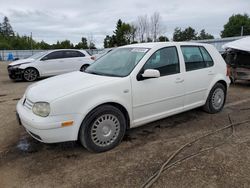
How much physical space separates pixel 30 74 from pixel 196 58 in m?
8.38

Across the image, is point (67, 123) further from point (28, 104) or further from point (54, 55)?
point (54, 55)

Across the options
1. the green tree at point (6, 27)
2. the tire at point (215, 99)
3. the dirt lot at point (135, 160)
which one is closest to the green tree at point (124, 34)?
the tire at point (215, 99)

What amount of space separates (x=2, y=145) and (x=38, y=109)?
124 centimetres

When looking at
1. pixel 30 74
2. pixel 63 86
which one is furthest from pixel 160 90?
pixel 30 74

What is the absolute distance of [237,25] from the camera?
52.7 m

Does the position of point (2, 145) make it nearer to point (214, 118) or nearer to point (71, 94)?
point (71, 94)

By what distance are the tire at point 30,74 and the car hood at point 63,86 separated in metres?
7.51


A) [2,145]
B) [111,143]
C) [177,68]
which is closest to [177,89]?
[177,68]

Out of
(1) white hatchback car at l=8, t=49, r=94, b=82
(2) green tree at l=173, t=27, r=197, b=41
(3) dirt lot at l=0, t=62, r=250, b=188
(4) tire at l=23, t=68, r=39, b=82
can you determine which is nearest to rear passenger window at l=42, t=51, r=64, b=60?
(1) white hatchback car at l=8, t=49, r=94, b=82

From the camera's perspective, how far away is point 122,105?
139 inches

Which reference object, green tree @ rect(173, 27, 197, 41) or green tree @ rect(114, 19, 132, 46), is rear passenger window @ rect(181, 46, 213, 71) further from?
green tree @ rect(173, 27, 197, 41)

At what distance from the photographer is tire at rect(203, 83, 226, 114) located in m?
4.97

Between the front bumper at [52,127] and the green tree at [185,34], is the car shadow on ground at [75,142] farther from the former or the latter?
the green tree at [185,34]

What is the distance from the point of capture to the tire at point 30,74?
10547mm
